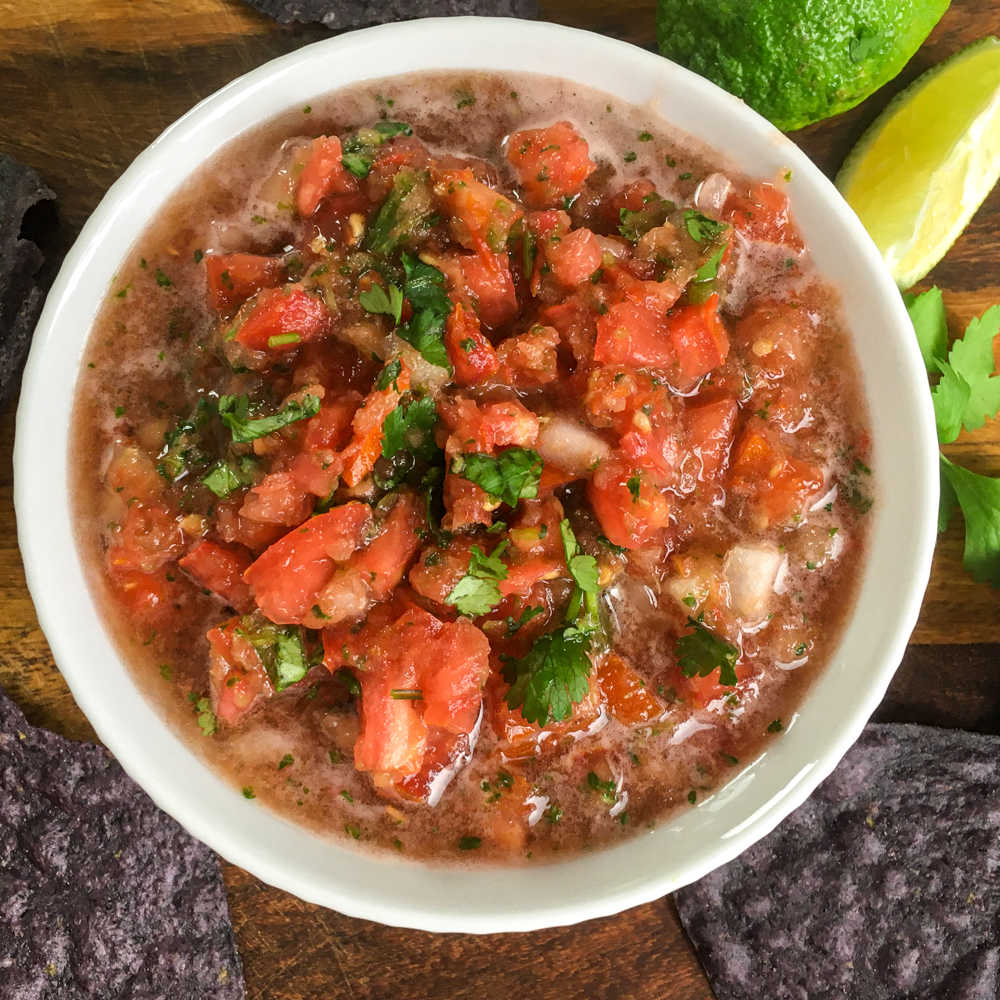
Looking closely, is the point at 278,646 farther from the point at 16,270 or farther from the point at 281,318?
the point at 16,270

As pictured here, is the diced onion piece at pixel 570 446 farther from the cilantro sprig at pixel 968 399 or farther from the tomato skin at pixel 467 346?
the cilantro sprig at pixel 968 399

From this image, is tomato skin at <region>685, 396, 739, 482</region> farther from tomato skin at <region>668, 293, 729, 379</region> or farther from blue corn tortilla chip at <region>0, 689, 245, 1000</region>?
blue corn tortilla chip at <region>0, 689, 245, 1000</region>

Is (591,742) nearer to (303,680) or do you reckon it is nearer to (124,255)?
(303,680)

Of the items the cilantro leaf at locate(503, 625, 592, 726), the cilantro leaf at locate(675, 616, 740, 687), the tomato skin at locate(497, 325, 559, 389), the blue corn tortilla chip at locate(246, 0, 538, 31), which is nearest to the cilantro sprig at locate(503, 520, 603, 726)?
the cilantro leaf at locate(503, 625, 592, 726)

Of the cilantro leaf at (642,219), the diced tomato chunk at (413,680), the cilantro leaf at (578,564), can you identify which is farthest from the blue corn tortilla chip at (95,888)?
the cilantro leaf at (642,219)

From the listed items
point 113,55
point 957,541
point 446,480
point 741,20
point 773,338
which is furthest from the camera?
point 957,541

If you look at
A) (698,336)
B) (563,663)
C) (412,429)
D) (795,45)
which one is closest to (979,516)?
(698,336)

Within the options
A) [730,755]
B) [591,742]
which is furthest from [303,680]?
[730,755]
